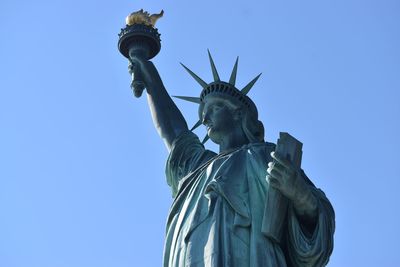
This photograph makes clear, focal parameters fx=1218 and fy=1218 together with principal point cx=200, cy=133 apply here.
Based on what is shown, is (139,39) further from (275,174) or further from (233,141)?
(275,174)

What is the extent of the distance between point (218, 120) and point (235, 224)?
2.07 meters

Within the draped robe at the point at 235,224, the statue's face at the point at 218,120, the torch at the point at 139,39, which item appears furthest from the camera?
the torch at the point at 139,39

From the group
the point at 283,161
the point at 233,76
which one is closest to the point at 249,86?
the point at 233,76

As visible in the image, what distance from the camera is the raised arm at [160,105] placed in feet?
48.9

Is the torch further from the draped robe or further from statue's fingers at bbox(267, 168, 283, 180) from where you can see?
statue's fingers at bbox(267, 168, 283, 180)

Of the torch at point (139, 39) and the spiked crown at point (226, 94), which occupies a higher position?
the torch at point (139, 39)

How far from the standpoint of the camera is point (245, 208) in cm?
1265

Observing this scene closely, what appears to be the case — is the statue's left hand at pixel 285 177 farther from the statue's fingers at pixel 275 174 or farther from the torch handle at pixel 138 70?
the torch handle at pixel 138 70

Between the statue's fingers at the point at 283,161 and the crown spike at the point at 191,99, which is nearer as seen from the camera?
the statue's fingers at the point at 283,161

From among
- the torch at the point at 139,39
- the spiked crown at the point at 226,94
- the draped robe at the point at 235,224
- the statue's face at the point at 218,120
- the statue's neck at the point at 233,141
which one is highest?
the torch at the point at 139,39

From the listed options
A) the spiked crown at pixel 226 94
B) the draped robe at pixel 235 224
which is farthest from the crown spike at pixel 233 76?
the draped robe at pixel 235 224

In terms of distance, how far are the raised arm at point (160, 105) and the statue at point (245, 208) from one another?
756 millimetres

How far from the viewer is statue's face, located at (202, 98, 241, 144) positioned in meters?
14.2

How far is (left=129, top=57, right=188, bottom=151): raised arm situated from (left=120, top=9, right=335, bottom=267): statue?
76 cm
